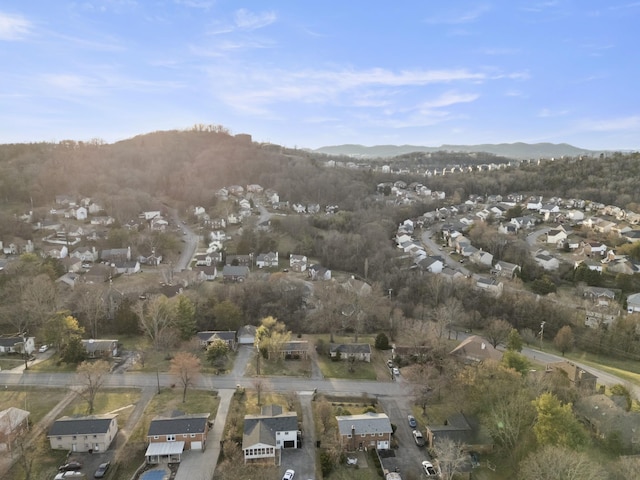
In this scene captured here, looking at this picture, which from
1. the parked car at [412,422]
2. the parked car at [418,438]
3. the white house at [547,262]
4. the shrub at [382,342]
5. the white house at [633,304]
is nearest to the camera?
the parked car at [418,438]

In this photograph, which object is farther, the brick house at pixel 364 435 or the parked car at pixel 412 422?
the parked car at pixel 412 422

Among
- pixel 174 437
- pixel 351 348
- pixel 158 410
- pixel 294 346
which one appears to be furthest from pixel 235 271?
pixel 174 437

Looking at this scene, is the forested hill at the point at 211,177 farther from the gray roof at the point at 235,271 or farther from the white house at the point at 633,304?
the white house at the point at 633,304

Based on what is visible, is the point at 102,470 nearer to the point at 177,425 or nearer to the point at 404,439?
the point at 177,425

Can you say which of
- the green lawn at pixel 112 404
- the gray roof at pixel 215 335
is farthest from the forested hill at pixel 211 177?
the green lawn at pixel 112 404

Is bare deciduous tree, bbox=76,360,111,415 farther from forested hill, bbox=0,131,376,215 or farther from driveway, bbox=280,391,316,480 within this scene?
forested hill, bbox=0,131,376,215
